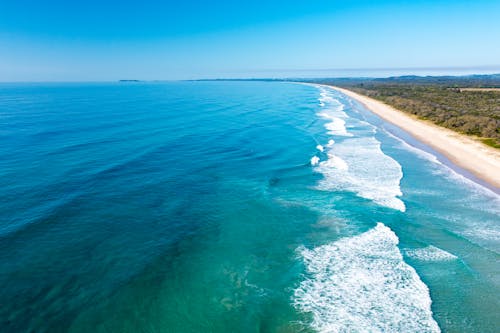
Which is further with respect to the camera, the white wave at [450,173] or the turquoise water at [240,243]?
the white wave at [450,173]

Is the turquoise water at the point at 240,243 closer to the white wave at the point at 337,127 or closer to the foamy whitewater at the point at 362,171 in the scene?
the foamy whitewater at the point at 362,171

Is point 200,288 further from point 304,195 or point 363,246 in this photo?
point 304,195

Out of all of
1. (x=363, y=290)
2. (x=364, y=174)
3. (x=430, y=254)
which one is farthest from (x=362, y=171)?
(x=363, y=290)

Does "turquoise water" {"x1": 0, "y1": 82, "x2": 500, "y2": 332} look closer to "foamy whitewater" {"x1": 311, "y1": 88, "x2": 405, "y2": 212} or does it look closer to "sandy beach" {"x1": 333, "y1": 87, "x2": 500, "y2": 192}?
"foamy whitewater" {"x1": 311, "y1": 88, "x2": 405, "y2": 212}

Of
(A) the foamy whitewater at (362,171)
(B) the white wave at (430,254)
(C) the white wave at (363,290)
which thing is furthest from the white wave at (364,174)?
(C) the white wave at (363,290)

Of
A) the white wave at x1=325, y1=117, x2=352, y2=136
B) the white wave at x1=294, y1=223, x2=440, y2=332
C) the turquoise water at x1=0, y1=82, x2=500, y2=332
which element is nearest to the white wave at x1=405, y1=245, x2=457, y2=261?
the turquoise water at x1=0, y1=82, x2=500, y2=332

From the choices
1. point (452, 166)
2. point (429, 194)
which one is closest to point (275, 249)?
point (429, 194)
